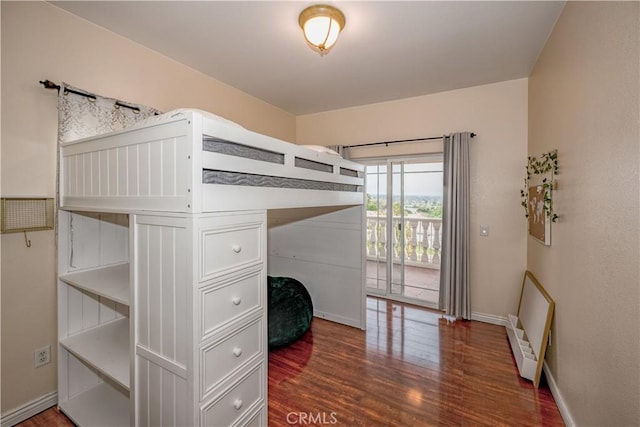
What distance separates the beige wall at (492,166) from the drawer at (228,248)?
2.72 m

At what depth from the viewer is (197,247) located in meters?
1.25

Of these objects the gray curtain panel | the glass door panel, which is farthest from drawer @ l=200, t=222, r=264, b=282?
the glass door panel

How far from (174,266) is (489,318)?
336 cm

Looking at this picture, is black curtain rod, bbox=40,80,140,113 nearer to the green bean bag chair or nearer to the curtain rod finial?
the curtain rod finial

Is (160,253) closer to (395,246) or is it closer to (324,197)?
(324,197)

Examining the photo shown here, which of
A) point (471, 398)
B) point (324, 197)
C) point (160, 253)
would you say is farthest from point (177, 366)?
point (471, 398)

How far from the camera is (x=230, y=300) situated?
1.45 meters

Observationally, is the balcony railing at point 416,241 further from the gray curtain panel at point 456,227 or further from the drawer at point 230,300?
the drawer at point 230,300

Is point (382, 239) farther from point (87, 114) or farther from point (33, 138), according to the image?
point (33, 138)

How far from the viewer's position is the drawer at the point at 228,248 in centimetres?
130

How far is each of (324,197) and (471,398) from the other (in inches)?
70.0

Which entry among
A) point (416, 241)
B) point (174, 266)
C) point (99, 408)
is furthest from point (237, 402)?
point (416, 241)

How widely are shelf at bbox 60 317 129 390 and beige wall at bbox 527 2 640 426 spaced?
241 centimetres
